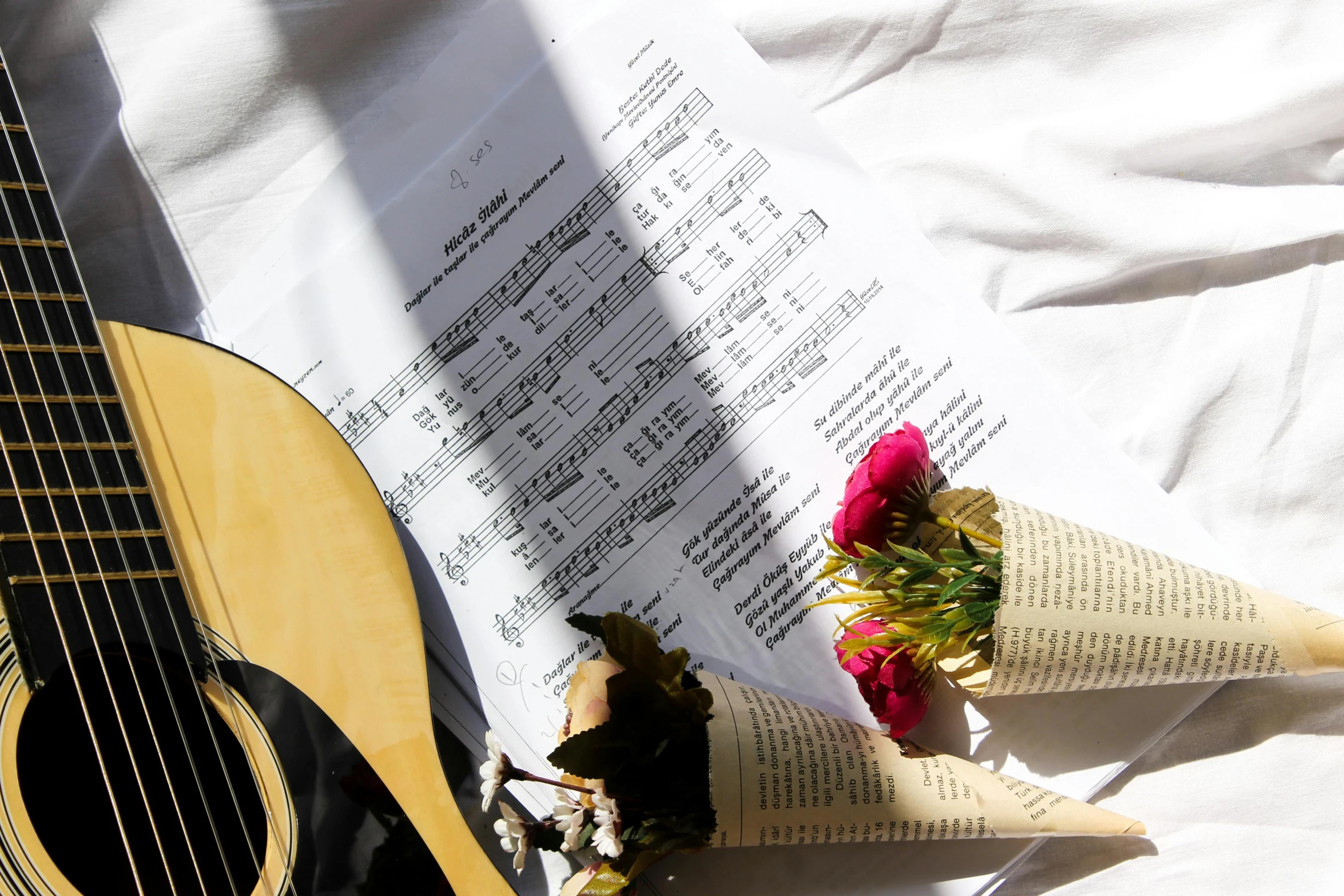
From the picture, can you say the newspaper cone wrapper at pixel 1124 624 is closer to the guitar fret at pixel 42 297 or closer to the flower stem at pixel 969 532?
the flower stem at pixel 969 532

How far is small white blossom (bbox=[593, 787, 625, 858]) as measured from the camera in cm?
48

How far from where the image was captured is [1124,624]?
1.69 ft

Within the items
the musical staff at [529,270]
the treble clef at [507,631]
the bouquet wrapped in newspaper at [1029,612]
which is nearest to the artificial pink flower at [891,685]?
the bouquet wrapped in newspaper at [1029,612]

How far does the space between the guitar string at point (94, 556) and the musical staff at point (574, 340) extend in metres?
0.18

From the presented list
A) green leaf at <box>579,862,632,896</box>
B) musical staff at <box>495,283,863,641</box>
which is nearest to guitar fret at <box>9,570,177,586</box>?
musical staff at <box>495,283,863,641</box>

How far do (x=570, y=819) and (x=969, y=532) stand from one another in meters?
0.30

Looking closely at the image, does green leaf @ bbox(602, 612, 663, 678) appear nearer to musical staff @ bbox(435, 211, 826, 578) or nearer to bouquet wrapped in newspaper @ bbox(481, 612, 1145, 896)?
bouquet wrapped in newspaper @ bbox(481, 612, 1145, 896)

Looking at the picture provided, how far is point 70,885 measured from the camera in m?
0.48

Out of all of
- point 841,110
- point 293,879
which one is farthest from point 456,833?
point 841,110

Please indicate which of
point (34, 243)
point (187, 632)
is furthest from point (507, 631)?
point (34, 243)

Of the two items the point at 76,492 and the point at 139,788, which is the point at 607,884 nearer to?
the point at 139,788

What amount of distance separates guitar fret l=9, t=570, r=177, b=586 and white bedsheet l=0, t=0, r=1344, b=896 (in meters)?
0.23

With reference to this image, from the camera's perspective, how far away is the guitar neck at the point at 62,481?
0.52m

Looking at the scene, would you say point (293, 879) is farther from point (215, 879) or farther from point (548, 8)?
point (548, 8)
